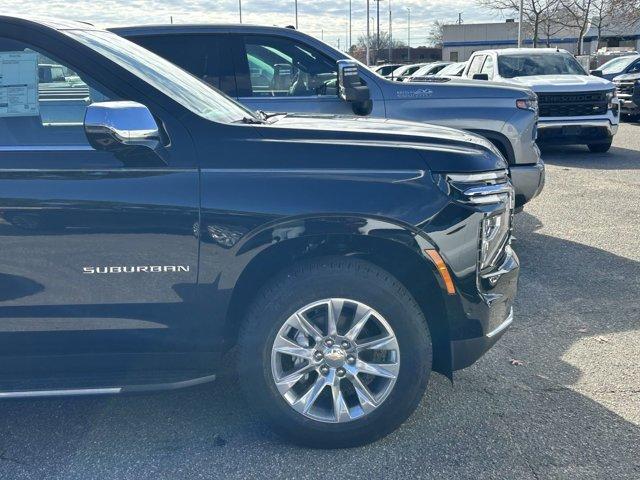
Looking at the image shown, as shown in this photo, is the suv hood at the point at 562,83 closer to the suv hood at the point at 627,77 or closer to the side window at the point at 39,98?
the suv hood at the point at 627,77

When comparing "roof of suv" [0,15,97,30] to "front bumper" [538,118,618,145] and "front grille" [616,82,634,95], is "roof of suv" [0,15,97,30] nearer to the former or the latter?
"front bumper" [538,118,618,145]

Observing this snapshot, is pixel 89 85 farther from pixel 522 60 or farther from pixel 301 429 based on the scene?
pixel 522 60

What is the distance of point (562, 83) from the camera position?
1151cm

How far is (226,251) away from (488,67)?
11.0 m

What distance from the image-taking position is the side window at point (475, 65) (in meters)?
13.4

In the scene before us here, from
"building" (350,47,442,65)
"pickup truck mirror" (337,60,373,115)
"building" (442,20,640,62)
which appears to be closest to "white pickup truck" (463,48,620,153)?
"pickup truck mirror" (337,60,373,115)

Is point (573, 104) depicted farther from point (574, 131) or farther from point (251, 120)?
point (251, 120)

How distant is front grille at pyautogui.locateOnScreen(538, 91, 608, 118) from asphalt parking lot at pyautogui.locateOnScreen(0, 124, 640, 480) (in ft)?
23.5

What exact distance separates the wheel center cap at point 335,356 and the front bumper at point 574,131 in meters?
9.15

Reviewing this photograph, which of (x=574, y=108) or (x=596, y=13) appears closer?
(x=574, y=108)

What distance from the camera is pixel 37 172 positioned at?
9.61 ft

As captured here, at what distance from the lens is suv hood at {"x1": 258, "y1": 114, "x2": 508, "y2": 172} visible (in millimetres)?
3119

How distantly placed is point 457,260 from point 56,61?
198cm

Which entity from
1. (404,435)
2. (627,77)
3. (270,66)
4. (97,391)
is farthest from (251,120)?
(627,77)
